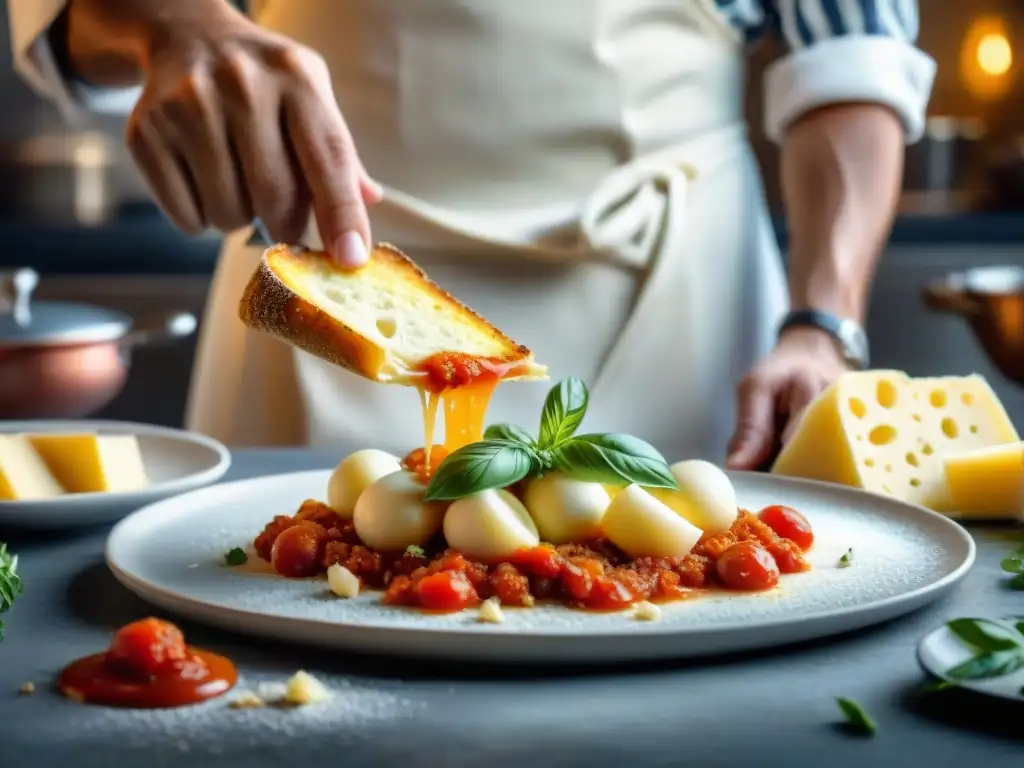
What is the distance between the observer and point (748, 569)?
3.54 feet

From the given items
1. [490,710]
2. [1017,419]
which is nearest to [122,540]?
[490,710]

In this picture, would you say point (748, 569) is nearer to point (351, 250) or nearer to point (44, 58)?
point (351, 250)

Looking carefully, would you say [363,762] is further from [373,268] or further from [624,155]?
[624,155]

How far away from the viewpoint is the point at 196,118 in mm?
1499

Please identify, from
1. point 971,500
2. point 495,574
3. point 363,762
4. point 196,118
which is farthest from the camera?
point 196,118

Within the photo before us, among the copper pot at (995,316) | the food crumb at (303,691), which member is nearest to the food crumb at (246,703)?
the food crumb at (303,691)

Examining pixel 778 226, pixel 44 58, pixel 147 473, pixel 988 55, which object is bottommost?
pixel 147 473

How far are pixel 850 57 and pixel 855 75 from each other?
3 cm

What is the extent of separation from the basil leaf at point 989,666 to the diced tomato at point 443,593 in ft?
1.17

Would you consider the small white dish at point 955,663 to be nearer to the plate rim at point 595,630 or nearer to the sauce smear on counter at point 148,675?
the plate rim at point 595,630

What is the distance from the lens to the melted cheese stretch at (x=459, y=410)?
128 cm

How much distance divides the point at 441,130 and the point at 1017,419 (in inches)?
96.2

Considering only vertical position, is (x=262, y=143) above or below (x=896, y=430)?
above

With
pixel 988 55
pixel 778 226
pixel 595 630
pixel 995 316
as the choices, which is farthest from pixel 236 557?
pixel 988 55
